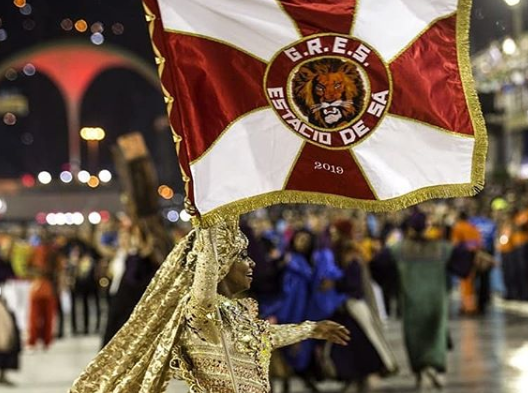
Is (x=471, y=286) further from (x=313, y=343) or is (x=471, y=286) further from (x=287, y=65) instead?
(x=287, y=65)

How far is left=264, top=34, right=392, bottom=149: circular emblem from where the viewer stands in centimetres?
567

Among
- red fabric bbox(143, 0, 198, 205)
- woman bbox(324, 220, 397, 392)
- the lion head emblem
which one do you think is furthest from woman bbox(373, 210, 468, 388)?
red fabric bbox(143, 0, 198, 205)

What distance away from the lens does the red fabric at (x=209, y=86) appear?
5547 millimetres

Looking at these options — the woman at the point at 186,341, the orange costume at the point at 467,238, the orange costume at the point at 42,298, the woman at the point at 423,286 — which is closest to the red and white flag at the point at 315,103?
the woman at the point at 186,341

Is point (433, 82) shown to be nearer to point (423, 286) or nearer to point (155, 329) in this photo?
point (155, 329)

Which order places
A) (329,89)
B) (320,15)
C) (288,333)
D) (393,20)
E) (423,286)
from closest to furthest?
(329,89) < (320,15) < (393,20) < (288,333) < (423,286)

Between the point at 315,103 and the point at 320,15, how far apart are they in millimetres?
369

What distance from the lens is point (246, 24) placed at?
5691 mm

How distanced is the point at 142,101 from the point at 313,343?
3548 inches

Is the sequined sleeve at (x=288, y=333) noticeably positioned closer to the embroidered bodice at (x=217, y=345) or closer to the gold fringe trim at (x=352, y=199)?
the embroidered bodice at (x=217, y=345)

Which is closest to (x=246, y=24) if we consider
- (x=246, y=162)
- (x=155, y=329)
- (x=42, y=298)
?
(x=246, y=162)

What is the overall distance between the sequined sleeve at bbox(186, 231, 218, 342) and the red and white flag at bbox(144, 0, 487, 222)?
21 cm

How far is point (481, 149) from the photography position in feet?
19.4

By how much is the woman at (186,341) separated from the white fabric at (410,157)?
0.61 metres
